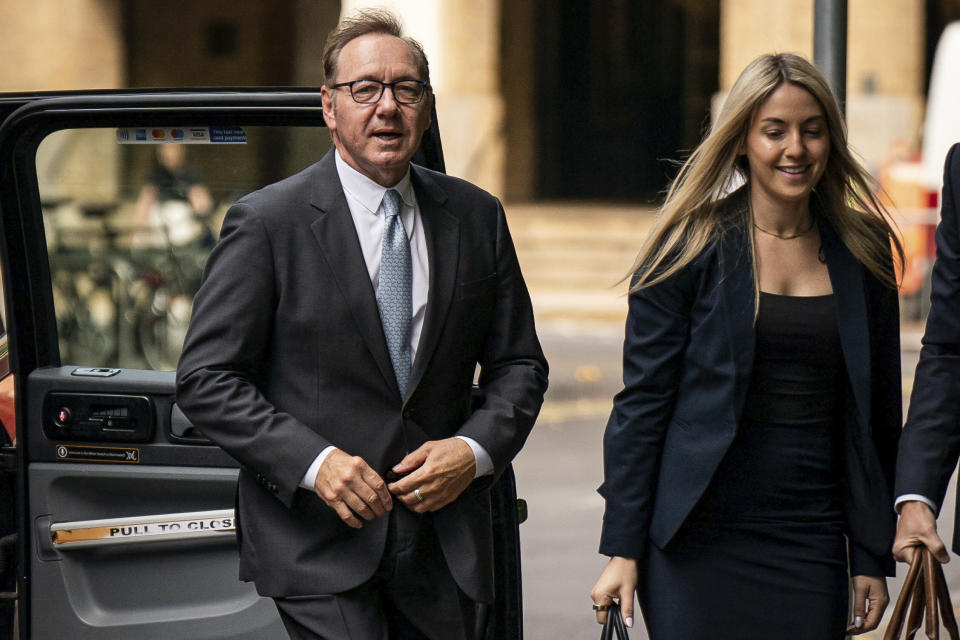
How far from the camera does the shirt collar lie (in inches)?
125

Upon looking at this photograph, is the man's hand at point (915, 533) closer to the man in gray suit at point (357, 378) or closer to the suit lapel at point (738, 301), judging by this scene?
the suit lapel at point (738, 301)

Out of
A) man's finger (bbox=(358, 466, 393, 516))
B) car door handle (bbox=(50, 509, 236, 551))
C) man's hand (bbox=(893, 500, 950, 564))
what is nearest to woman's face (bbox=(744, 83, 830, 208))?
man's hand (bbox=(893, 500, 950, 564))

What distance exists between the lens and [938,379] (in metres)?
3.26

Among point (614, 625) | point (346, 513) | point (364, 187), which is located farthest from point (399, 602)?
point (364, 187)

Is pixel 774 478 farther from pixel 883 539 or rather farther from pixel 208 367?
pixel 208 367

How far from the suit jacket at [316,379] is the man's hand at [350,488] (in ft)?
0.17

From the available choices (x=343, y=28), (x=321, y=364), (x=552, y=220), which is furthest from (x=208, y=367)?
(x=552, y=220)

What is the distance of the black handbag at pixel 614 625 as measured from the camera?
3.20 m

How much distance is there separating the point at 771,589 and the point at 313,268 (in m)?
1.18

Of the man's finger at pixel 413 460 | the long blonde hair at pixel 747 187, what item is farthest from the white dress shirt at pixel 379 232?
the long blonde hair at pixel 747 187

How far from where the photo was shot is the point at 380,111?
9.99ft

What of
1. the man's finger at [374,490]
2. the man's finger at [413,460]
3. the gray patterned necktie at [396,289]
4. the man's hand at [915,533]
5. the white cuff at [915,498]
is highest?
the gray patterned necktie at [396,289]

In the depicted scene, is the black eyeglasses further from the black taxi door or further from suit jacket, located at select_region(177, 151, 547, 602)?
the black taxi door

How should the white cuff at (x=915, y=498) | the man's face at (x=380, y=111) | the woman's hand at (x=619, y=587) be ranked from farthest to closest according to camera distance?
the woman's hand at (x=619, y=587) → the white cuff at (x=915, y=498) → the man's face at (x=380, y=111)
